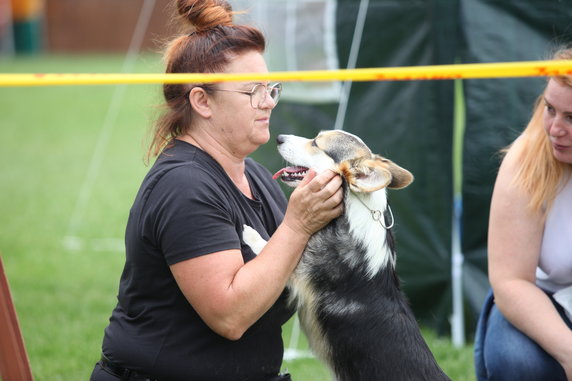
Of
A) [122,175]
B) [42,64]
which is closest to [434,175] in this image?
[122,175]

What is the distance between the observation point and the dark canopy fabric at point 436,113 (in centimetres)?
425

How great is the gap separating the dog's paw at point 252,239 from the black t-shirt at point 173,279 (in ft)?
0.09

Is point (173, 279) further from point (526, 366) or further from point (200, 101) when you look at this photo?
point (526, 366)

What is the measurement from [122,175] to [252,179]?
22.1ft

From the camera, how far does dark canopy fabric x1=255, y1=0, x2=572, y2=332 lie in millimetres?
4246

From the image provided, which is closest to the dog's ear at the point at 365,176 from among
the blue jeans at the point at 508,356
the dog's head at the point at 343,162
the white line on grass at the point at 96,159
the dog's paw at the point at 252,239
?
the dog's head at the point at 343,162

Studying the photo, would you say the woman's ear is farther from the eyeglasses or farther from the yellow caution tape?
the yellow caution tape

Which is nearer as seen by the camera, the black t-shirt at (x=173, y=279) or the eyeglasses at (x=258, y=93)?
the black t-shirt at (x=173, y=279)

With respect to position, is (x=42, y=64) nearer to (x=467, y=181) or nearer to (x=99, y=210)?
(x=99, y=210)

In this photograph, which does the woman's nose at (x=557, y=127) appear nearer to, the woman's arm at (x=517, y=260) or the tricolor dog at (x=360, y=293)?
the woman's arm at (x=517, y=260)

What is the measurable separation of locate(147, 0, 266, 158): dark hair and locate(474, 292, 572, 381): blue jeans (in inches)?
60.3

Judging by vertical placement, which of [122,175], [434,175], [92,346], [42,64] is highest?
[434,175]

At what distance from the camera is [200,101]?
8.18ft

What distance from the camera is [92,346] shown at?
4.28 m
